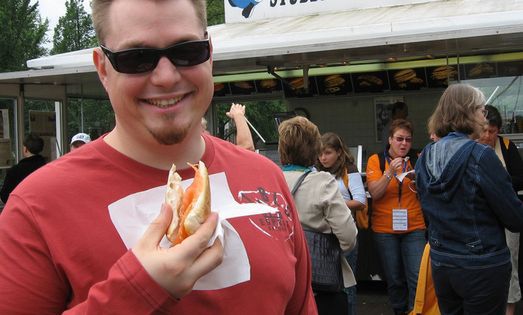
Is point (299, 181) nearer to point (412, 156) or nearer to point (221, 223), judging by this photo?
point (412, 156)

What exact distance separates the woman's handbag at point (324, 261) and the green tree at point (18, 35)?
1964cm

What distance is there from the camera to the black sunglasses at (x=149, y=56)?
4.12 feet

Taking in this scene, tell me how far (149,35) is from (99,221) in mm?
408

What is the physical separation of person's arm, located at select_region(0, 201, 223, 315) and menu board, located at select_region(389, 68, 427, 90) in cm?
959

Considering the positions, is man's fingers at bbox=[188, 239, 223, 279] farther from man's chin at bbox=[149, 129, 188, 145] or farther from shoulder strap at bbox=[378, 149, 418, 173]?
shoulder strap at bbox=[378, 149, 418, 173]

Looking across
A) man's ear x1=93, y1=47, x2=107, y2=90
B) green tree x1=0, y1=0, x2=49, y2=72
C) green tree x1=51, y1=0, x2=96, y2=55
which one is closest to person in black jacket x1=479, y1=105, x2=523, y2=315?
man's ear x1=93, y1=47, x2=107, y2=90

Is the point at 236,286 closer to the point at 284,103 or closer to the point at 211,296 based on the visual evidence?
the point at 211,296

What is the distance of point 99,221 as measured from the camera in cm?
126

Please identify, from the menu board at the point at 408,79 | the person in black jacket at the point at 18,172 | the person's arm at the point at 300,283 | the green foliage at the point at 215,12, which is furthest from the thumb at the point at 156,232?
the green foliage at the point at 215,12

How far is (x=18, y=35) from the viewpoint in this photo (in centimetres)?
2155

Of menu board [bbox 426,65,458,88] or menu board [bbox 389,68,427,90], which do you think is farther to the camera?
menu board [bbox 389,68,427,90]

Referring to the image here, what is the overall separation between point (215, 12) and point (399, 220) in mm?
21547

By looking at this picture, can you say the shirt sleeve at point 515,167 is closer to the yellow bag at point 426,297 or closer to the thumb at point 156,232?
the yellow bag at point 426,297

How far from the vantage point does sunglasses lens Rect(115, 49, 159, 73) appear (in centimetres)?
125
